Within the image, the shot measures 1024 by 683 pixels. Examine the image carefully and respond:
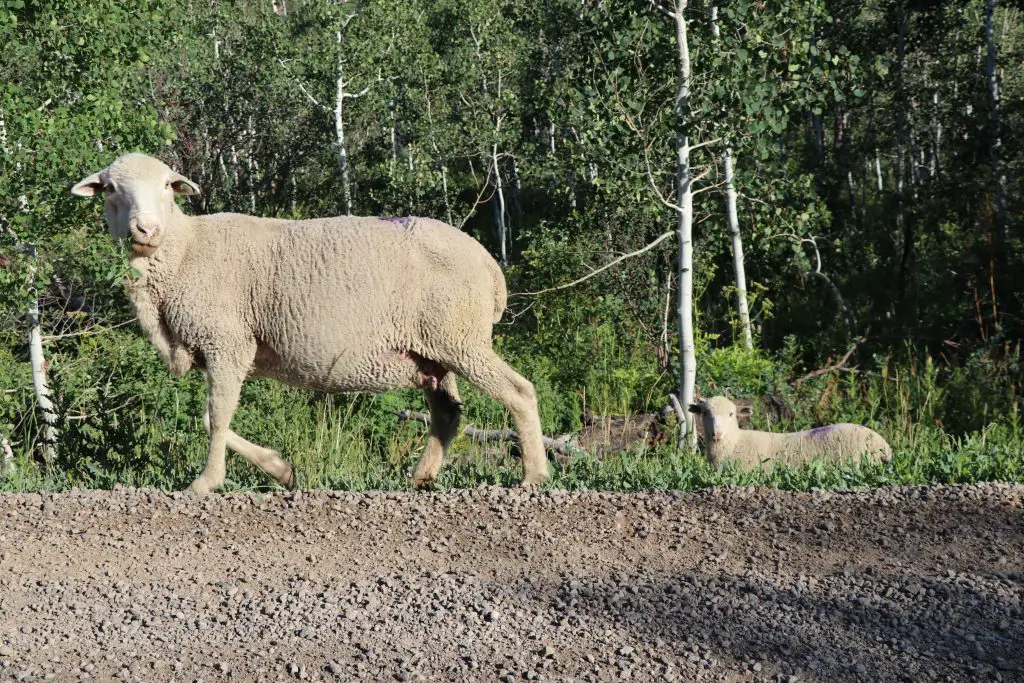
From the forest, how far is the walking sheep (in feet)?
1.18

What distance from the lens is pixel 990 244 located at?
48.3ft

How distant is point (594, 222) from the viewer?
14547 mm

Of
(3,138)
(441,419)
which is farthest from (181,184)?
(3,138)

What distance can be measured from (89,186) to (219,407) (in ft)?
4.61

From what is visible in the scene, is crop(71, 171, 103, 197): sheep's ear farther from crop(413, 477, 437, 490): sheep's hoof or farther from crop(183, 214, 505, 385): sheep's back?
crop(413, 477, 437, 490): sheep's hoof

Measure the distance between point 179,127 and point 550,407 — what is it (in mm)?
12738

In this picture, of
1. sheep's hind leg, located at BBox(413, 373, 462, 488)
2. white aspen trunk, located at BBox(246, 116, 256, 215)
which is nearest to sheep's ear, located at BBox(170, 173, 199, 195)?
sheep's hind leg, located at BBox(413, 373, 462, 488)

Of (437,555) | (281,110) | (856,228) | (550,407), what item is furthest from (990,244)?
(281,110)

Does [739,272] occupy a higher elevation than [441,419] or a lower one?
higher

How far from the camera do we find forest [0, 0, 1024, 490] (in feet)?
24.6

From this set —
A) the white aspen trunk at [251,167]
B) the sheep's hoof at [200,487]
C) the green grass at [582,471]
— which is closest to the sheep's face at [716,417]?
the green grass at [582,471]

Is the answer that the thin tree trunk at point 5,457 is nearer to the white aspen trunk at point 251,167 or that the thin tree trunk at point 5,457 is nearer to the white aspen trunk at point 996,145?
the white aspen trunk at point 996,145

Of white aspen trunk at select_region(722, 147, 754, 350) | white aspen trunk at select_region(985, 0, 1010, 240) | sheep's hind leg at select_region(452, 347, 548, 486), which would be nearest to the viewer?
sheep's hind leg at select_region(452, 347, 548, 486)

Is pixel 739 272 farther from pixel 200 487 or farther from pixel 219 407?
pixel 200 487
